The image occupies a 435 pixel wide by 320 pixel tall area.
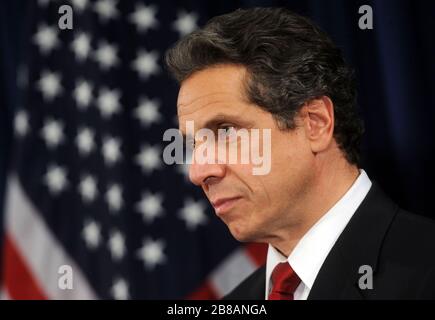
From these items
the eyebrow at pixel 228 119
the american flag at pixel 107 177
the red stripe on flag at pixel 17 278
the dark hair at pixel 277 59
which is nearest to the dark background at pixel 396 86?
the dark hair at pixel 277 59

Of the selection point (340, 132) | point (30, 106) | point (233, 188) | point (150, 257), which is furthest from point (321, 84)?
point (30, 106)

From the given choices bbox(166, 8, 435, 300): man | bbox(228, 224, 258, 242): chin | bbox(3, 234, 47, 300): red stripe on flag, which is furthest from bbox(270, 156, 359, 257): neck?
bbox(3, 234, 47, 300): red stripe on flag

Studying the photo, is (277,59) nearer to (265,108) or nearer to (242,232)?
(265,108)

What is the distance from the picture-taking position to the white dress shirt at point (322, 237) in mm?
1638

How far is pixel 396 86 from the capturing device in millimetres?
2020

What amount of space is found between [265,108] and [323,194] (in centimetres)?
26

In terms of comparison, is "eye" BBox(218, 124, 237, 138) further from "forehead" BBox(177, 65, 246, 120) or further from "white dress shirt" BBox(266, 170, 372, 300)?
"white dress shirt" BBox(266, 170, 372, 300)

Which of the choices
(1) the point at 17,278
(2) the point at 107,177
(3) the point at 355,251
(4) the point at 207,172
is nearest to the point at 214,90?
(4) the point at 207,172

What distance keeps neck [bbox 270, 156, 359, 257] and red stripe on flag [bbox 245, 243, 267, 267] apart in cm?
53

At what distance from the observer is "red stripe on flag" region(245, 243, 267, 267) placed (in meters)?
2.20

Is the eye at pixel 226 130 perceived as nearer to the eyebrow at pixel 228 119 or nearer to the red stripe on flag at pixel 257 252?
the eyebrow at pixel 228 119

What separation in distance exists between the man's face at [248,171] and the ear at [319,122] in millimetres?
20

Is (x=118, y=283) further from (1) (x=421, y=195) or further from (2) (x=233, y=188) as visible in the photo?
(1) (x=421, y=195)

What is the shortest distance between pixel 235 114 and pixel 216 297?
86 cm
